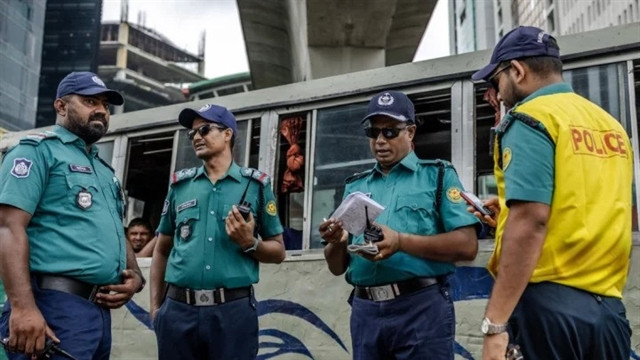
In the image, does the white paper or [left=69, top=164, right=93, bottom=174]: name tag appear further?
[left=69, top=164, right=93, bottom=174]: name tag

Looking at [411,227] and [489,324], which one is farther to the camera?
[411,227]

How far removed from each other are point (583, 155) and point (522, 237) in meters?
0.37

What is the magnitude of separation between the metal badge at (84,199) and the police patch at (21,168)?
269 millimetres

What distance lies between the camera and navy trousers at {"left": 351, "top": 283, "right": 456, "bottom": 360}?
9.62ft

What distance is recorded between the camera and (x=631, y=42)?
4633 mm

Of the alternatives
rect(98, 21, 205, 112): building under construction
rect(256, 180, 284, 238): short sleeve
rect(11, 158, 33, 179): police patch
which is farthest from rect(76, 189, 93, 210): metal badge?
rect(98, 21, 205, 112): building under construction

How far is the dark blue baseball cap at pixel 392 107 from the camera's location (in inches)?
132

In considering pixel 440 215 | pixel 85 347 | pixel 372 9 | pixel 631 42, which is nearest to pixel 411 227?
pixel 440 215

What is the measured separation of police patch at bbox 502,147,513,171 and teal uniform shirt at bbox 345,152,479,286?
3.07 ft

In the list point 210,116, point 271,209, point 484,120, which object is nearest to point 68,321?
point 271,209

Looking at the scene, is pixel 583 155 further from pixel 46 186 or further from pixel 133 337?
pixel 133 337

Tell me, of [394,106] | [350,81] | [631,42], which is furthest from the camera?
[350,81]

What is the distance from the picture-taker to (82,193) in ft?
10.5

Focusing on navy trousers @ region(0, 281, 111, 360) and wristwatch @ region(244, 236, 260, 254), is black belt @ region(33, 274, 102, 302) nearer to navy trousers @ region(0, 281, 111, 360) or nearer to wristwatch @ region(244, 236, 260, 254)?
navy trousers @ region(0, 281, 111, 360)
